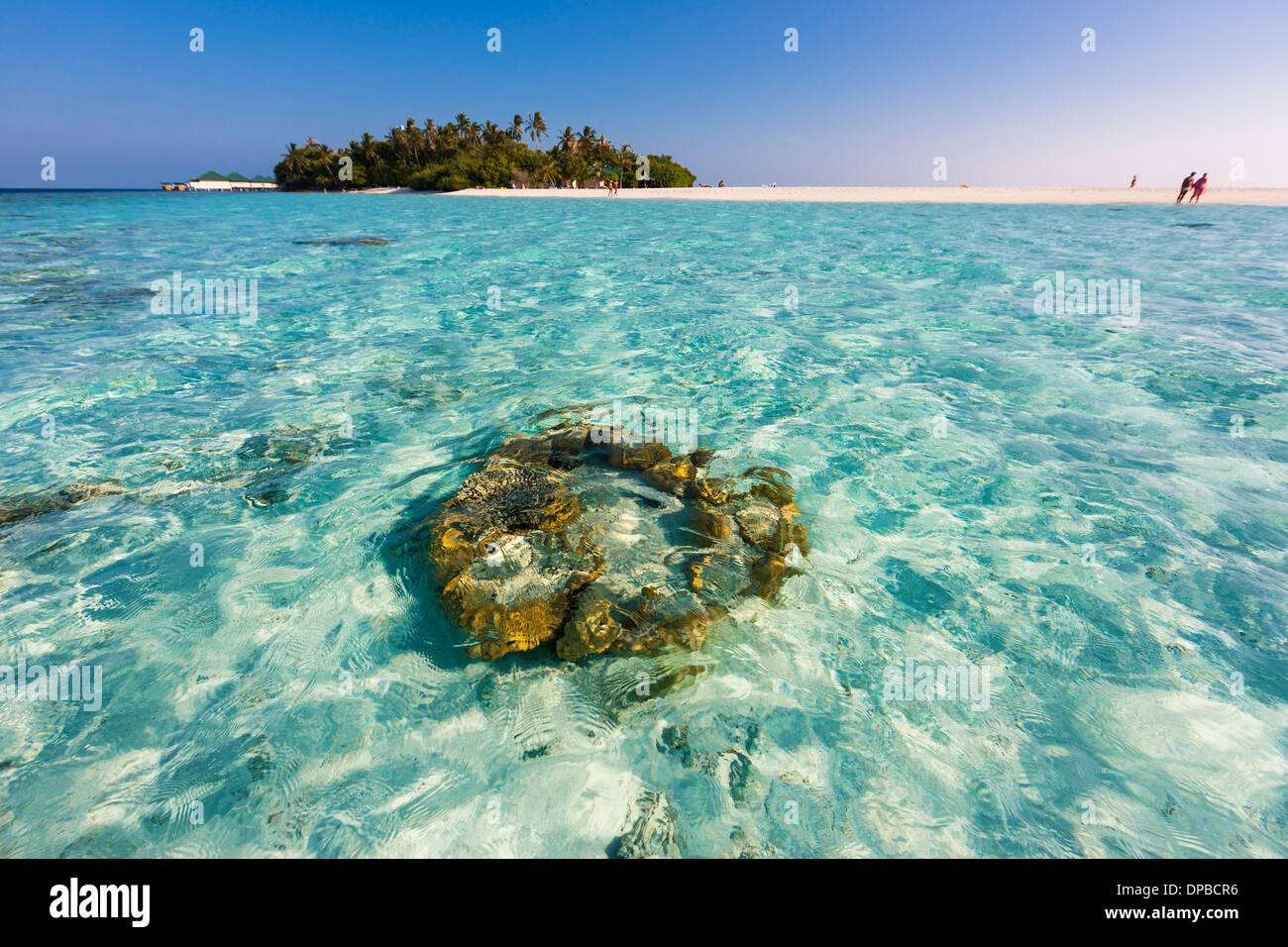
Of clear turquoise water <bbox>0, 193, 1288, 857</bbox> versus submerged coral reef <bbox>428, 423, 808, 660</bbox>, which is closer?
clear turquoise water <bbox>0, 193, 1288, 857</bbox>

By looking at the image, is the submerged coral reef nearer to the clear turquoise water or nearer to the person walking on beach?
the clear turquoise water

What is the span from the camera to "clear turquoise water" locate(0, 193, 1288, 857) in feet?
8.79

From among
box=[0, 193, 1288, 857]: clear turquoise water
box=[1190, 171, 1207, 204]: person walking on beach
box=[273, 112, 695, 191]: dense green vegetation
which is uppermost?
box=[273, 112, 695, 191]: dense green vegetation

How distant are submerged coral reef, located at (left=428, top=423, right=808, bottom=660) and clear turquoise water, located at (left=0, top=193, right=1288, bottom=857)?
0.23 meters

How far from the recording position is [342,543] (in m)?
4.54

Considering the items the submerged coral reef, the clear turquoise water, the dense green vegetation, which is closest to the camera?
the clear turquoise water

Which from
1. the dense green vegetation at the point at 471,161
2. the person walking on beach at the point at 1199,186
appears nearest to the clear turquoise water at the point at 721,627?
the person walking on beach at the point at 1199,186

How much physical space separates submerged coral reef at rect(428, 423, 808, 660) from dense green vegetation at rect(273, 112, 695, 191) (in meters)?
77.1

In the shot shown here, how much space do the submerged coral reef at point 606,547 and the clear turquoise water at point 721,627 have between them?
0.23 m

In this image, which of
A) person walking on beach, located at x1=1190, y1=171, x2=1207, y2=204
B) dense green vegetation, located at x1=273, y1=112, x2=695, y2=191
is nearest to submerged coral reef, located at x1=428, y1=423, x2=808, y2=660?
person walking on beach, located at x1=1190, y1=171, x2=1207, y2=204

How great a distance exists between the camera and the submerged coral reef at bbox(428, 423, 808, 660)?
3.55 metres

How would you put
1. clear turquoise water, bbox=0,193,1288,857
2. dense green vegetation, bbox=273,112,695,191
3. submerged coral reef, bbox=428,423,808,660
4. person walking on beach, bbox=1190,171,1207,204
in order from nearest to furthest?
clear turquoise water, bbox=0,193,1288,857 < submerged coral reef, bbox=428,423,808,660 < person walking on beach, bbox=1190,171,1207,204 < dense green vegetation, bbox=273,112,695,191

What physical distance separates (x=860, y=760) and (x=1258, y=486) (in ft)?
17.8

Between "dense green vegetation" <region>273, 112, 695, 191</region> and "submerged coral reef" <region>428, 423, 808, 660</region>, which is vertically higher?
"dense green vegetation" <region>273, 112, 695, 191</region>
